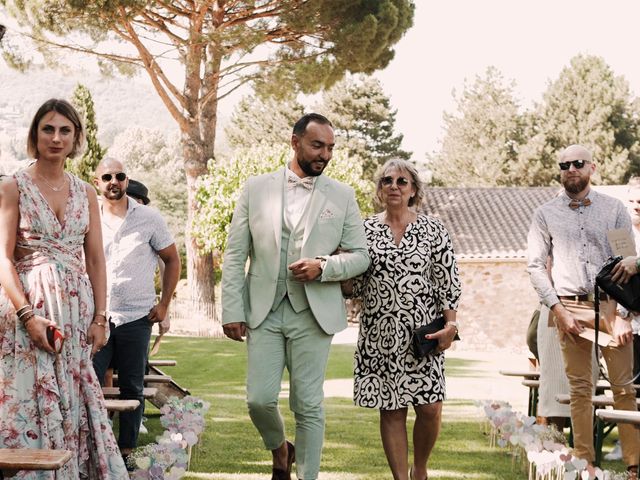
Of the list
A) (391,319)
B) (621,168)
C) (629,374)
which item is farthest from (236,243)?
(621,168)

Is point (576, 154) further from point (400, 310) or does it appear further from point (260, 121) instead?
point (260, 121)

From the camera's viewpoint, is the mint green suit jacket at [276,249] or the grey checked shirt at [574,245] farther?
the grey checked shirt at [574,245]

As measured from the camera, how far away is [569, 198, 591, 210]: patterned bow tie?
6125mm

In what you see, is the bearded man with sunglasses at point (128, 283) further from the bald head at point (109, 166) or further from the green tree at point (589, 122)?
the green tree at point (589, 122)

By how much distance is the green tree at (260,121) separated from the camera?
5847 cm

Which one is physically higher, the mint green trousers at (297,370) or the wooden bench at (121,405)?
the mint green trousers at (297,370)

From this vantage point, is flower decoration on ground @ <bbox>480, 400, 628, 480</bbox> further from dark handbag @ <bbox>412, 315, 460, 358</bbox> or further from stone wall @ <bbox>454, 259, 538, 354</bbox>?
stone wall @ <bbox>454, 259, 538, 354</bbox>

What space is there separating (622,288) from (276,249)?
1997mm

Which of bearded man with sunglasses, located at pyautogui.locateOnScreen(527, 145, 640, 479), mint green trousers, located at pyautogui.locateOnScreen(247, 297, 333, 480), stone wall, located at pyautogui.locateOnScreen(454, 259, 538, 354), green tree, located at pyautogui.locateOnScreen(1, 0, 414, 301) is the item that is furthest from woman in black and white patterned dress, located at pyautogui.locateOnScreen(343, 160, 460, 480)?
stone wall, located at pyautogui.locateOnScreen(454, 259, 538, 354)

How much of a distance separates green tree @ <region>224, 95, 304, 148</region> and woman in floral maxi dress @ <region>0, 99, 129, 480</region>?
52581 mm

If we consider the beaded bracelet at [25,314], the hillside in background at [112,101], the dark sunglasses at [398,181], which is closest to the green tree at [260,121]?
the dark sunglasses at [398,181]

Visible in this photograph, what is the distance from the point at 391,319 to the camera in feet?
17.7

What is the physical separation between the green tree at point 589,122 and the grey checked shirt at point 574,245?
4290cm

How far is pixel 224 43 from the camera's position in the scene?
26203 mm
